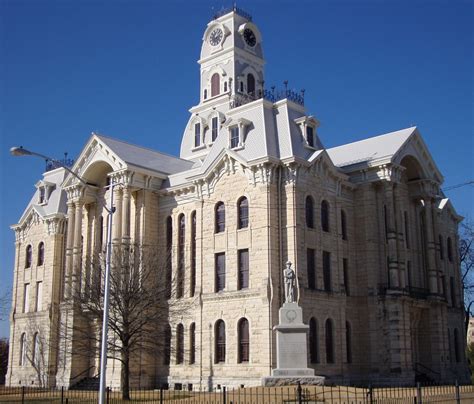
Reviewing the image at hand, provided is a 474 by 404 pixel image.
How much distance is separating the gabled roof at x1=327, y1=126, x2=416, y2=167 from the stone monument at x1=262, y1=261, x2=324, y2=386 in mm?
17699

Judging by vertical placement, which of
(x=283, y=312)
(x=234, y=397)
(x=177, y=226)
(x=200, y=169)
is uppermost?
(x=200, y=169)

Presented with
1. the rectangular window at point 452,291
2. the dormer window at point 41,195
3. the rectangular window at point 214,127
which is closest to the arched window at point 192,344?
the rectangular window at point 214,127

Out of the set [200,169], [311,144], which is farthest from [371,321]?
[200,169]

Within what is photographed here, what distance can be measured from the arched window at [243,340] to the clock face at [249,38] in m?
32.7

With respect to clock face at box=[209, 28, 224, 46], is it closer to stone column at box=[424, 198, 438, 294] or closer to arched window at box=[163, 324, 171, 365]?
stone column at box=[424, 198, 438, 294]

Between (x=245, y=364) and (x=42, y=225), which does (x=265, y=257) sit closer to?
(x=245, y=364)

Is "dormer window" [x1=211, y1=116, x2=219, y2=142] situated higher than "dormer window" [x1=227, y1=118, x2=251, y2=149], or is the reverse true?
"dormer window" [x1=211, y1=116, x2=219, y2=142]

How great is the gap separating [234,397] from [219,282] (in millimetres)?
14187

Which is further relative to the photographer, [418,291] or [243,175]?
[418,291]

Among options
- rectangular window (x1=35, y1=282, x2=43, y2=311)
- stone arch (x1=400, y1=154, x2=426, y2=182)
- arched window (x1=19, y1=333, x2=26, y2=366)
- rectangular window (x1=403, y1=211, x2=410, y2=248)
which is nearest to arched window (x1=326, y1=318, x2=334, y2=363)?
rectangular window (x1=403, y1=211, x2=410, y2=248)

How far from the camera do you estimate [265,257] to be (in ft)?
133

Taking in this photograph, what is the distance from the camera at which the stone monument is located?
31891mm

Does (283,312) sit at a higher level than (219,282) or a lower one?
lower

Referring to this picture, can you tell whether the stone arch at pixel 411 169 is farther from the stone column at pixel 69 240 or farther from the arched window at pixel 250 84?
the stone column at pixel 69 240
